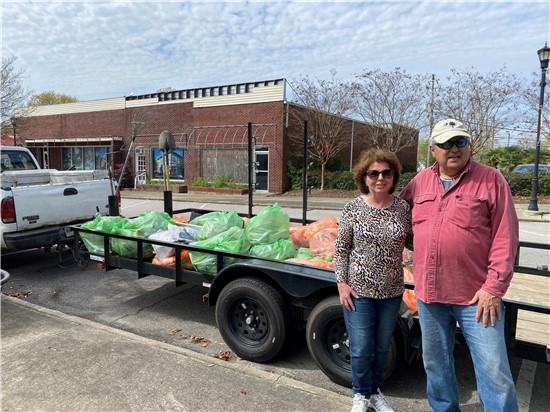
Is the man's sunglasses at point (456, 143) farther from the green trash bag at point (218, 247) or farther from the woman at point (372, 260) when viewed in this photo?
the green trash bag at point (218, 247)

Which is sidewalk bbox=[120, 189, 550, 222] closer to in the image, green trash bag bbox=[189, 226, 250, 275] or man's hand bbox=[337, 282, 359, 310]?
green trash bag bbox=[189, 226, 250, 275]

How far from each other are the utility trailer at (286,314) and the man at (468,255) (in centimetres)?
56

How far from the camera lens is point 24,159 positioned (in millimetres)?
7934

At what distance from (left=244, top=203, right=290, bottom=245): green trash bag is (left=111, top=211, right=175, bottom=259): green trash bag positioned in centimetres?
119

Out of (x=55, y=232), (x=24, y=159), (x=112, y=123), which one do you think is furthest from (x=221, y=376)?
(x=112, y=123)

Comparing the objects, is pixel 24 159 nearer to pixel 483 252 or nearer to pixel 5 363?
pixel 5 363

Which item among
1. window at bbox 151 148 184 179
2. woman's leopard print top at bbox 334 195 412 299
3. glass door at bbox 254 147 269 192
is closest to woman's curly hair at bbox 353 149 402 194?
woman's leopard print top at bbox 334 195 412 299

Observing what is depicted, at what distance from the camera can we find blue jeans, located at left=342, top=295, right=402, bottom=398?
8.39 ft

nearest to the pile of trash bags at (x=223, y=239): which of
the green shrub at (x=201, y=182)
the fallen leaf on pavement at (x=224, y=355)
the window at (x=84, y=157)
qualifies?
the fallen leaf on pavement at (x=224, y=355)

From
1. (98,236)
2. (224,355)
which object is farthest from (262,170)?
(224,355)

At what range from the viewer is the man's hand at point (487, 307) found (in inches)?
80.2

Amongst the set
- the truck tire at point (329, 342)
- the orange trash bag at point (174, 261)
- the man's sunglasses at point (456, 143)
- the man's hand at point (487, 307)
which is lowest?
the truck tire at point (329, 342)

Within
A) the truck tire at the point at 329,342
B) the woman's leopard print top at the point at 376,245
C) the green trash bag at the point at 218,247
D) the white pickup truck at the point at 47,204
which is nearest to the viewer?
the woman's leopard print top at the point at 376,245

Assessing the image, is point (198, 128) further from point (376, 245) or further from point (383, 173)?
point (376, 245)
